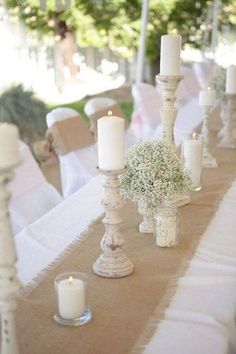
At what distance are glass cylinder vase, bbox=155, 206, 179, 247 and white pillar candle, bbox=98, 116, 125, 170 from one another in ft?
0.81

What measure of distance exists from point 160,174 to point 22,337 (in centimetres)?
52

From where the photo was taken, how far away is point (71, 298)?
1061 millimetres

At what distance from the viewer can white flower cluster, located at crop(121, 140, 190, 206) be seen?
1366mm

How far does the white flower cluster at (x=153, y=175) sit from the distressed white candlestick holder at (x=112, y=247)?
0.42 feet

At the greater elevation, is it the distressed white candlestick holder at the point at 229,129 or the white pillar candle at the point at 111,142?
the white pillar candle at the point at 111,142

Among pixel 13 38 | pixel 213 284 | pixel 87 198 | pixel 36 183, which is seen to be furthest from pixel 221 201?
pixel 13 38

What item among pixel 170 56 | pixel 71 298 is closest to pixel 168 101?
pixel 170 56

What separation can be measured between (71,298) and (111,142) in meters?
0.33

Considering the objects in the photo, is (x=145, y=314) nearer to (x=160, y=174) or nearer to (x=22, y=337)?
(x=22, y=337)

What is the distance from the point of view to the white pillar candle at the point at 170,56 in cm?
170

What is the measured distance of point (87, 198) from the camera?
189 centimetres

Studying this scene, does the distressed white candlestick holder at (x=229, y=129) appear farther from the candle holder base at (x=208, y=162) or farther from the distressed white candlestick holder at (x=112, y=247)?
the distressed white candlestick holder at (x=112, y=247)

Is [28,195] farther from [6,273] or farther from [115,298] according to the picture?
[6,273]

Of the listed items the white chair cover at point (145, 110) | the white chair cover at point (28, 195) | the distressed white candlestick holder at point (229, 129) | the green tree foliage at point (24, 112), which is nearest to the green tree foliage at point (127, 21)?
the green tree foliage at point (24, 112)
